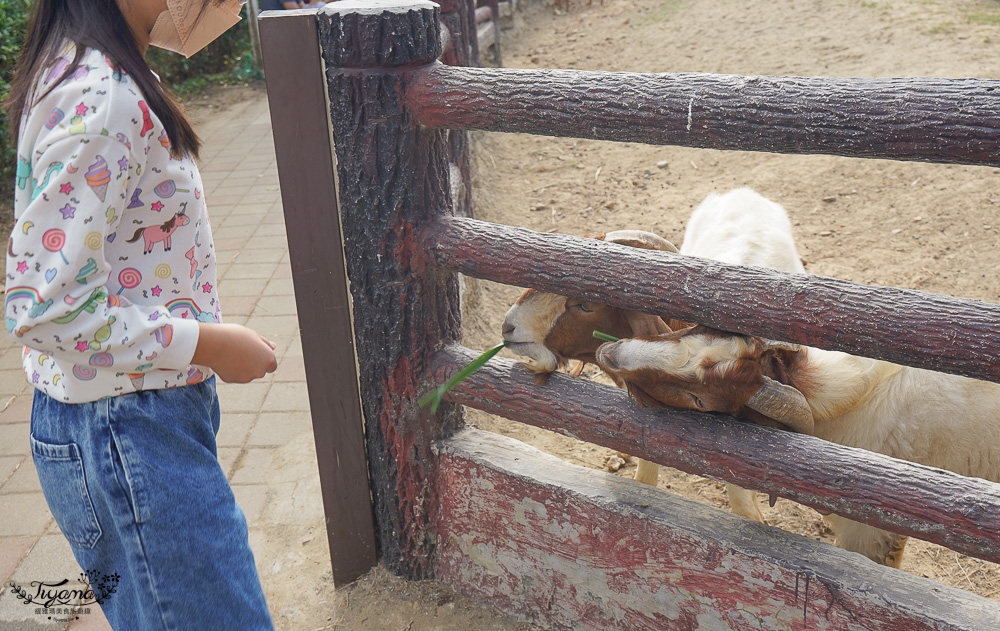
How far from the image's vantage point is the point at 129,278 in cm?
147

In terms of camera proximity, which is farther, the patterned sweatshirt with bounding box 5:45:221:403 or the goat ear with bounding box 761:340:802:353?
the goat ear with bounding box 761:340:802:353

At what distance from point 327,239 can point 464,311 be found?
2.13 m

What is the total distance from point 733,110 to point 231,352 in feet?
3.85

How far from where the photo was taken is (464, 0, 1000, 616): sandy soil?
4301mm

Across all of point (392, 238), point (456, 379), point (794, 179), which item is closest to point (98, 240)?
point (392, 238)

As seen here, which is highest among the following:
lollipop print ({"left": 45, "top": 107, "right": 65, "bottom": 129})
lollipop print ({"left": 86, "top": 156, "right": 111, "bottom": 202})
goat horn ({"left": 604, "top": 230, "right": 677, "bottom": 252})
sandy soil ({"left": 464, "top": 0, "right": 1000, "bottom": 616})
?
lollipop print ({"left": 45, "top": 107, "right": 65, "bottom": 129})

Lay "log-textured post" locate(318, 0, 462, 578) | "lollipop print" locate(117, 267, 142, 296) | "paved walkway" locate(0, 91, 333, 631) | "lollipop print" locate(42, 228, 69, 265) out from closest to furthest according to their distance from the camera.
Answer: "lollipop print" locate(42, 228, 69, 265), "lollipop print" locate(117, 267, 142, 296), "log-textured post" locate(318, 0, 462, 578), "paved walkway" locate(0, 91, 333, 631)

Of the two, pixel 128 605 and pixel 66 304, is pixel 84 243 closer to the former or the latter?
pixel 66 304

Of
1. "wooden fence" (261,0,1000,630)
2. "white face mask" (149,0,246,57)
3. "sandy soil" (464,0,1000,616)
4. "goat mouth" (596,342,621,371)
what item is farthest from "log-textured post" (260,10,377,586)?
"sandy soil" (464,0,1000,616)

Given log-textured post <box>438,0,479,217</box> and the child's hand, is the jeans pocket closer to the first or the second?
the child's hand

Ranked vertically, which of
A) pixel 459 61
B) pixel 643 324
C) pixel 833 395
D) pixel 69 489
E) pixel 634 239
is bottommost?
pixel 833 395

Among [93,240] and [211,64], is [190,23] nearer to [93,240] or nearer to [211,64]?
[93,240]

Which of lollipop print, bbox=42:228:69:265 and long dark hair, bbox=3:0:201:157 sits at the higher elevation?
long dark hair, bbox=3:0:201:157

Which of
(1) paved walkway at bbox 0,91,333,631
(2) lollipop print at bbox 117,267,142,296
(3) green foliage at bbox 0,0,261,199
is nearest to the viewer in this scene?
(2) lollipop print at bbox 117,267,142,296
